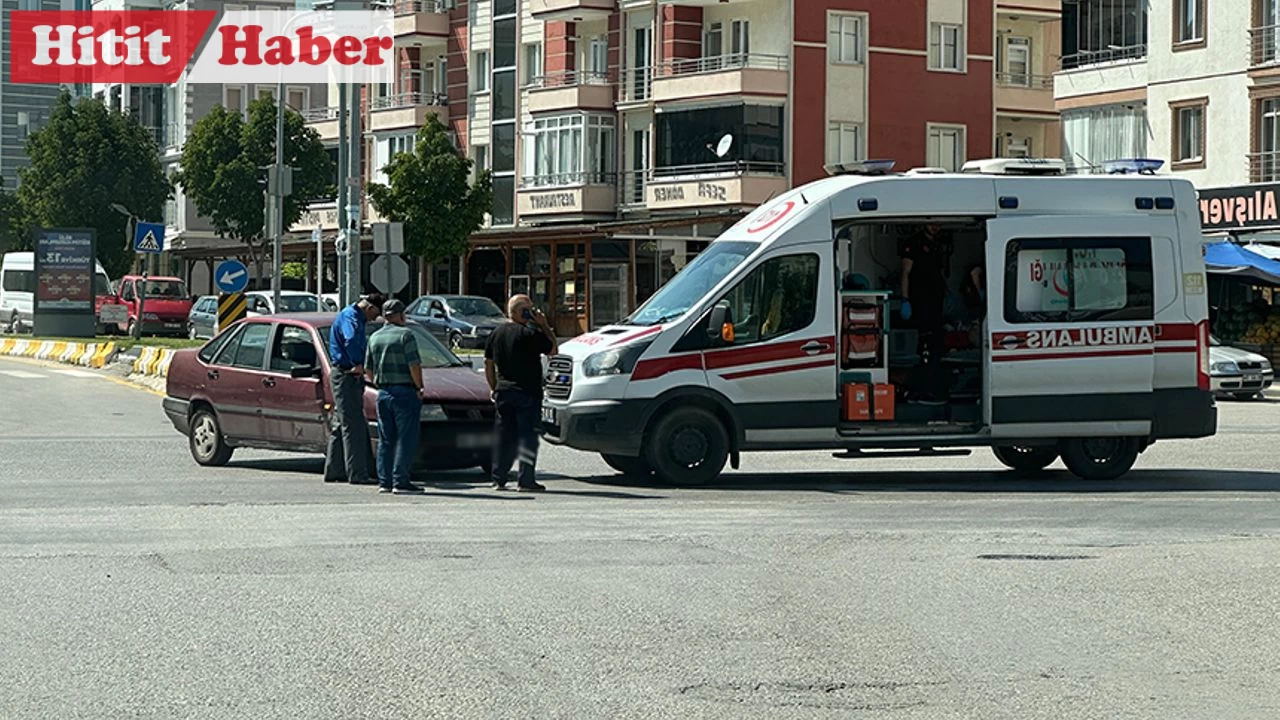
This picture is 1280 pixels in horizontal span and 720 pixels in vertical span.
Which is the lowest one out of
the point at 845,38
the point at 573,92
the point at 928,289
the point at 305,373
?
the point at 305,373

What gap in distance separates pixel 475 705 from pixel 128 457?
13.7 metres

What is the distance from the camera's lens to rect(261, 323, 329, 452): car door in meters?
18.4

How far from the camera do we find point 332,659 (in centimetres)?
877

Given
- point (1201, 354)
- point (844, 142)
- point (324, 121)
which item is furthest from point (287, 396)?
point (324, 121)

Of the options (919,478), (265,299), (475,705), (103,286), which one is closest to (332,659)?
(475,705)

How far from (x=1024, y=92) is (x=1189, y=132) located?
1672 cm

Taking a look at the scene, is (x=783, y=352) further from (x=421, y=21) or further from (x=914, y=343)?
(x=421, y=21)

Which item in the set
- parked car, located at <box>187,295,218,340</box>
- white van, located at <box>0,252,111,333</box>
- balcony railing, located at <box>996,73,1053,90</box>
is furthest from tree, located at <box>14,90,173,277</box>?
balcony railing, located at <box>996,73,1053,90</box>

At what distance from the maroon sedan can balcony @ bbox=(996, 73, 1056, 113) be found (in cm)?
4553

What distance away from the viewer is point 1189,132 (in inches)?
1833

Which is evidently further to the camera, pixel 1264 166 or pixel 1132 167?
pixel 1264 166

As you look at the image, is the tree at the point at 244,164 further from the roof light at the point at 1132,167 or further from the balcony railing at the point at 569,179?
the roof light at the point at 1132,167

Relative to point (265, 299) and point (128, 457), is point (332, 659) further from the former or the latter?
point (265, 299)

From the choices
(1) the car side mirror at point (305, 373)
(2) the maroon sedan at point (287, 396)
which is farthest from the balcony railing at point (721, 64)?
(1) the car side mirror at point (305, 373)
